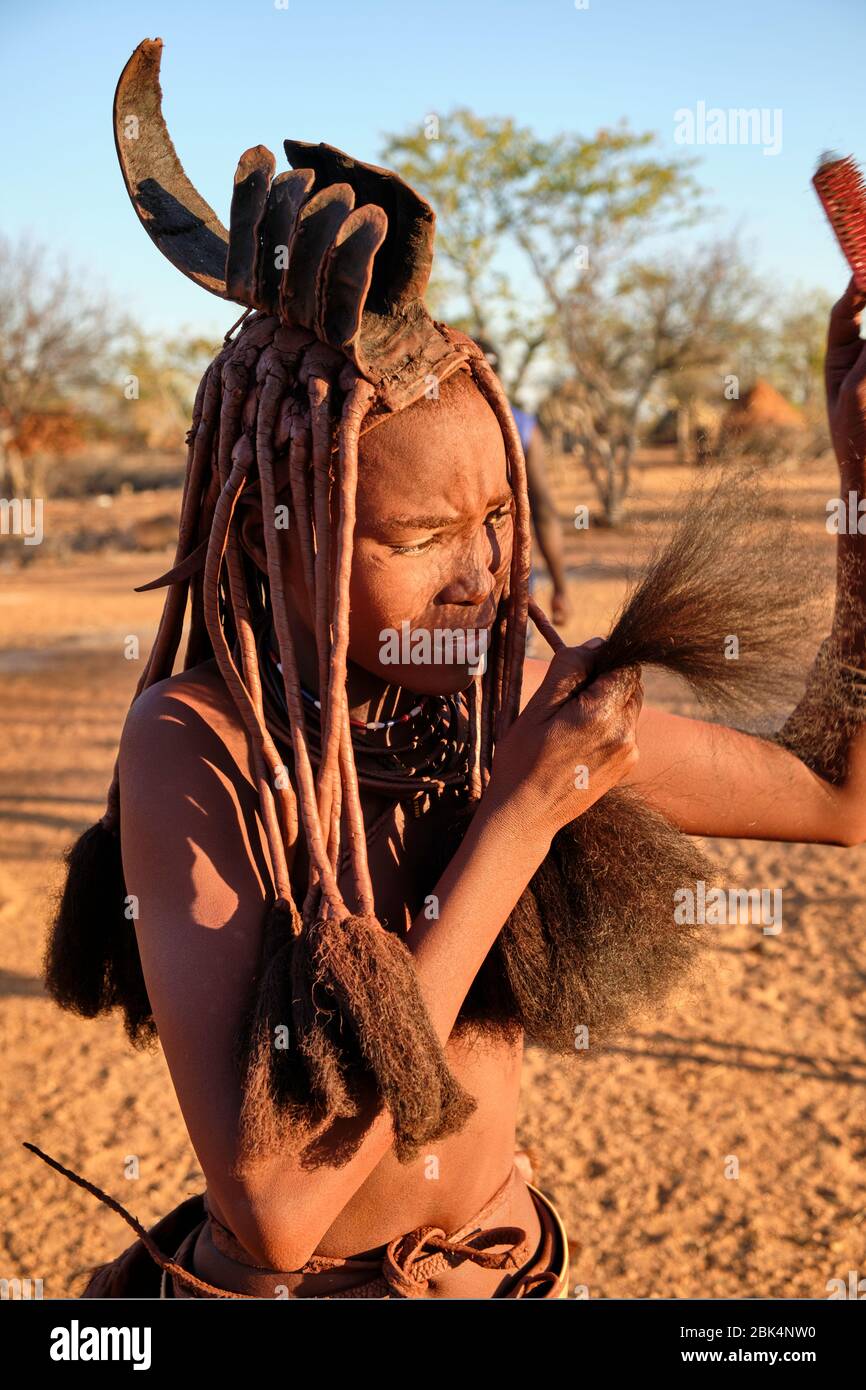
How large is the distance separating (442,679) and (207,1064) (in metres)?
0.56

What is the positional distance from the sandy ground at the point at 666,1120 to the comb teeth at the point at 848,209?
0.41m

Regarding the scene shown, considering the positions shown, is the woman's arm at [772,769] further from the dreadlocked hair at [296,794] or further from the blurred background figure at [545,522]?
the blurred background figure at [545,522]

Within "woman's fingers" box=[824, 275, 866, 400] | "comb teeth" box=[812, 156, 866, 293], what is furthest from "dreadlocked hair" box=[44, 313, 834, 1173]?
"comb teeth" box=[812, 156, 866, 293]

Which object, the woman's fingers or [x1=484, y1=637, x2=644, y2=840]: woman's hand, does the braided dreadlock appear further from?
the woman's fingers

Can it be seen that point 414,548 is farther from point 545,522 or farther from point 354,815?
point 545,522

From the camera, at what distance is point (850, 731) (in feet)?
6.13

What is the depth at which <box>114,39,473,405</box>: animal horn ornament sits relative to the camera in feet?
4.60

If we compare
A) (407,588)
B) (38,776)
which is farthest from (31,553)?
(407,588)

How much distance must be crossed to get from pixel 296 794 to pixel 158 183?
0.90 metres

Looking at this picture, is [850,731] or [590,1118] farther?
[590,1118]

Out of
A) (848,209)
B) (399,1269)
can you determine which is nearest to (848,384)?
(848,209)

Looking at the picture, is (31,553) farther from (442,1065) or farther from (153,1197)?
(442,1065)

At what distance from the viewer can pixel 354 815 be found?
150cm

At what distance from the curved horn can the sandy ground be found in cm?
73
